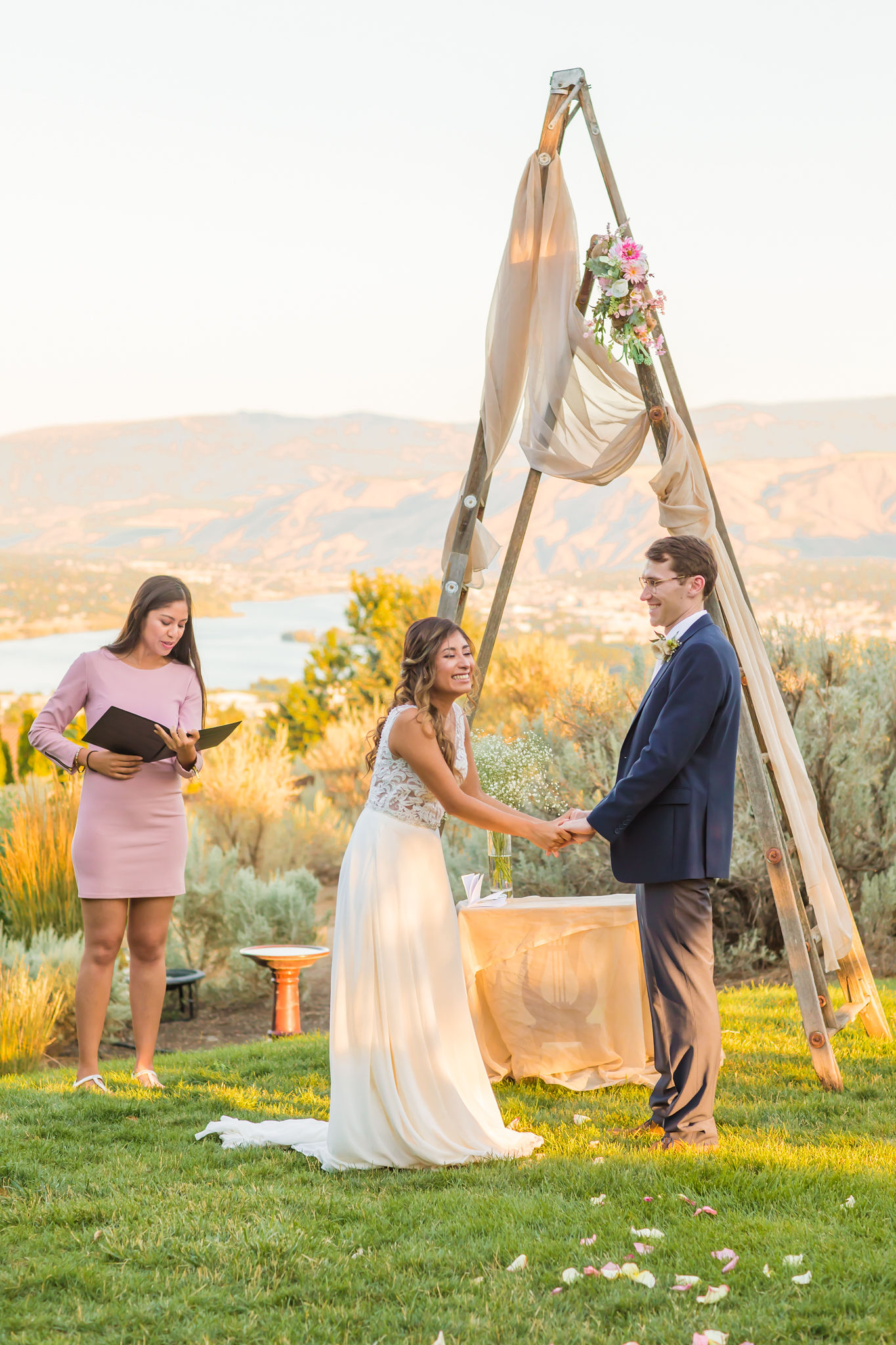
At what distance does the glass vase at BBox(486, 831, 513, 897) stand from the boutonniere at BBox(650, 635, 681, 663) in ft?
4.22

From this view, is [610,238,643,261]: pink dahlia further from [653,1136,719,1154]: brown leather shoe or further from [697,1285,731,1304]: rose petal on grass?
[697,1285,731,1304]: rose petal on grass

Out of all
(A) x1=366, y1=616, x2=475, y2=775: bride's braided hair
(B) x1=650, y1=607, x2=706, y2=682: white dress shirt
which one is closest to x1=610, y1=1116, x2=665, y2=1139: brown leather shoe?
(A) x1=366, y1=616, x2=475, y2=775: bride's braided hair

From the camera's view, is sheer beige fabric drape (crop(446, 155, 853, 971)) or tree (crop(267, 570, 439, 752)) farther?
tree (crop(267, 570, 439, 752))

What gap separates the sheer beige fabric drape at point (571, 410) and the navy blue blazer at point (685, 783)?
3.02ft

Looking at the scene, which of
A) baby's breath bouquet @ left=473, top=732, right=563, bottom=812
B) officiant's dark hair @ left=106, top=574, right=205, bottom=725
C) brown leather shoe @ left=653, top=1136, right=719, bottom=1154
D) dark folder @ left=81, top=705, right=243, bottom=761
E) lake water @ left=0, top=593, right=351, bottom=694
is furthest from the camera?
lake water @ left=0, top=593, right=351, bottom=694

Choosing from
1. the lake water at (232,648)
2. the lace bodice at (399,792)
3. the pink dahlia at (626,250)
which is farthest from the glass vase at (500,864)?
the lake water at (232,648)

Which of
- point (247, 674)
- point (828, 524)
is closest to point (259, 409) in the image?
point (247, 674)

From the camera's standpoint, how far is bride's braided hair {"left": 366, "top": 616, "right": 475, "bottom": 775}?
11.4 ft

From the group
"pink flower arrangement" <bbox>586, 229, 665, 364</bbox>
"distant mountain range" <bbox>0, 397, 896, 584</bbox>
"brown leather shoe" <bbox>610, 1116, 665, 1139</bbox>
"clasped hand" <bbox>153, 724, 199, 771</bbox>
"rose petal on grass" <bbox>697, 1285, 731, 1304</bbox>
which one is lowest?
"brown leather shoe" <bbox>610, 1116, 665, 1139</bbox>

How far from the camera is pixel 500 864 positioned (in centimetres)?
459

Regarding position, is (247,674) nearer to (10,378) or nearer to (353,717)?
(10,378)

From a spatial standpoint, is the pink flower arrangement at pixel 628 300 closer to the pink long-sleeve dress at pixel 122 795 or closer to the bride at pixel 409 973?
the bride at pixel 409 973

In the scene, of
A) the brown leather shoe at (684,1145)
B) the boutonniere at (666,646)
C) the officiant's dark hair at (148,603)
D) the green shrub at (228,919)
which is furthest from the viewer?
the green shrub at (228,919)

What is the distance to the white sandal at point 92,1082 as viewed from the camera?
430 centimetres
